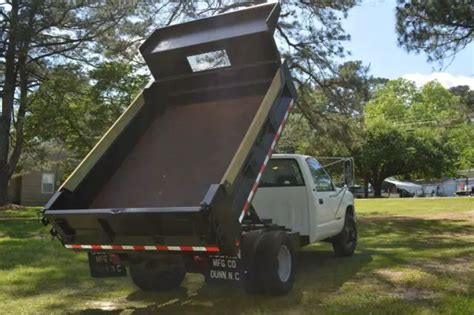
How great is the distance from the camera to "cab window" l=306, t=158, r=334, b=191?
9.48 meters

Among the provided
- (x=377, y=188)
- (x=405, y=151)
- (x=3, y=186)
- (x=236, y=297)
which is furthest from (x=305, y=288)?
(x=377, y=188)

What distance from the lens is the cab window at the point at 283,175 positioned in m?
9.17

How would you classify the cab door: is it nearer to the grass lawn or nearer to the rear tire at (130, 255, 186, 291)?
the grass lawn

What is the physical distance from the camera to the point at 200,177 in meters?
7.04

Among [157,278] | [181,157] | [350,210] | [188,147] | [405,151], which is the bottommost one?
[157,278]

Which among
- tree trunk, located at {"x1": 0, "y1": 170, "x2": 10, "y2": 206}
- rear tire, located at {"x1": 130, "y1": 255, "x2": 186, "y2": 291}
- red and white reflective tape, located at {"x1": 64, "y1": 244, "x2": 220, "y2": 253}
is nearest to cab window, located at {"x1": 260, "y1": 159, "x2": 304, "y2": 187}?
rear tire, located at {"x1": 130, "y1": 255, "x2": 186, "y2": 291}

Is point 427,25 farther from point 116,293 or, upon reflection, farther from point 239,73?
point 116,293

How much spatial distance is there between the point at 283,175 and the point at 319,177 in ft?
2.55

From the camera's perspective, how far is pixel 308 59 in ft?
65.1

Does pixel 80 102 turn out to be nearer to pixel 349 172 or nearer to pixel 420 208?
pixel 420 208

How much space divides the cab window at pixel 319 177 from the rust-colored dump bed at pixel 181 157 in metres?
2.26

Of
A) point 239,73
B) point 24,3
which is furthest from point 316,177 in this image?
point 24,3

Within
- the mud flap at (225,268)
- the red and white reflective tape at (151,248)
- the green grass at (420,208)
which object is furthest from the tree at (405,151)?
the red and white reflective tape at (151,248)

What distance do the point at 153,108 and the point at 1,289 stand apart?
338cm
